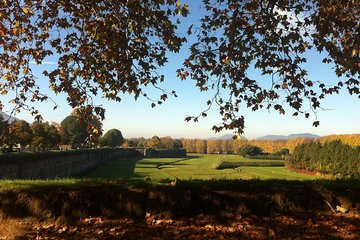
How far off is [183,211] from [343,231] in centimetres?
290

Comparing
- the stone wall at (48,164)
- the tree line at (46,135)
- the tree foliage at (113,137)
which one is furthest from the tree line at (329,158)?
the tree foliage at (113,137)

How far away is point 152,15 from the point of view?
7324 millimetres

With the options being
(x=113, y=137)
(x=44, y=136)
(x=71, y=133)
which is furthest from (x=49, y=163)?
(x=113, y=137)

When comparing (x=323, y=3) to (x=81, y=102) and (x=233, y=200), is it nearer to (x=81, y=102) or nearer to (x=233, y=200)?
(x=233, y=200)

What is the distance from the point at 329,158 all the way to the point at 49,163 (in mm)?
47322

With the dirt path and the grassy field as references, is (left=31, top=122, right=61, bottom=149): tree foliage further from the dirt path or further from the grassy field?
the dirt path

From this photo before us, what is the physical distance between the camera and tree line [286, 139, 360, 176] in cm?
5372

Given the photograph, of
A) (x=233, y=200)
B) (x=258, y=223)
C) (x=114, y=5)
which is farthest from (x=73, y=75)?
(x=258, y=223)

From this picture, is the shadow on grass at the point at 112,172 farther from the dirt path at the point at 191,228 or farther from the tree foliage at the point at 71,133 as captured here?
the dirt path at the point at 191,228

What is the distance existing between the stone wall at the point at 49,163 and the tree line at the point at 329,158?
37.9 meters

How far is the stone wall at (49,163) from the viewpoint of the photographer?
23.6 m

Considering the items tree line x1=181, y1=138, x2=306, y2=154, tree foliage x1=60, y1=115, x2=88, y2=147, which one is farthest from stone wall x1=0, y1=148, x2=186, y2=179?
tree line x1=181, y1=138, x2=306, y2=154

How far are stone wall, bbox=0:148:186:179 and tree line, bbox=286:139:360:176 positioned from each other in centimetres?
3791

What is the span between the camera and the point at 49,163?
33.5 m
